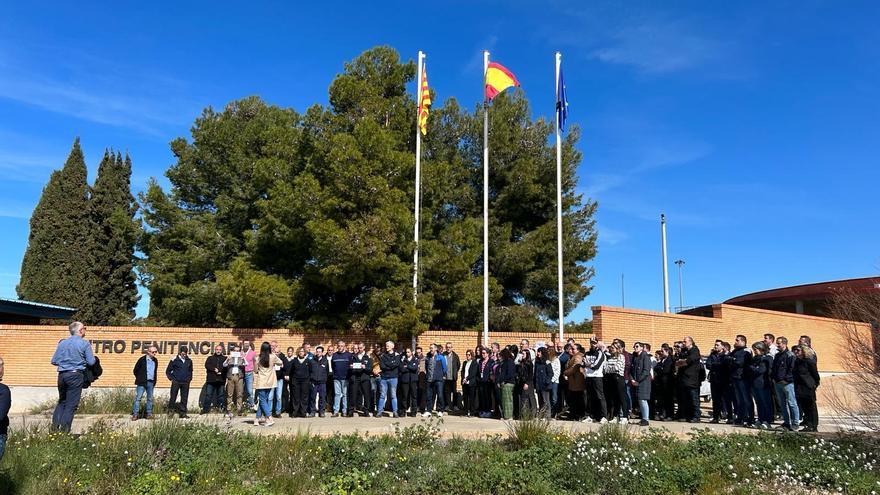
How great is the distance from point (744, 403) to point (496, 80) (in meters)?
11.8

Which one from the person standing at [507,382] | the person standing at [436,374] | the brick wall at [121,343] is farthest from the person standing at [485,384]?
the brick wall at [121,343]

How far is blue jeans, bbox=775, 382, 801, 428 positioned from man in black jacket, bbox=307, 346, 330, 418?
974 cm

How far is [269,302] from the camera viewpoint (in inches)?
771

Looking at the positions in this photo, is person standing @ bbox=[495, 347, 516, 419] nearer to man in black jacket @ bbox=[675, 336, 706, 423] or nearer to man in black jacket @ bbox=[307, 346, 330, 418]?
man in black jacket @ bbox=[675, 336, 706, 423]

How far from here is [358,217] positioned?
19.5 m

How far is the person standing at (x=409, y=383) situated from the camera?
615 inches

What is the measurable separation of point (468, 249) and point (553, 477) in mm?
14283

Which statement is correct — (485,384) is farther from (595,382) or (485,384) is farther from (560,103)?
(560,103)

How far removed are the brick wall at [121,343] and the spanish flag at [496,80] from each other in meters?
7.89

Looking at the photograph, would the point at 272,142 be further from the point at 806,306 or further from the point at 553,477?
the point at 806,306

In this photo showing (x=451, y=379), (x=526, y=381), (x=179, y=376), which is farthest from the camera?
(x=451, y=379)

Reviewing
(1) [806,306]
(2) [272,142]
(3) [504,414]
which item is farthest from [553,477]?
(1) [806,306]

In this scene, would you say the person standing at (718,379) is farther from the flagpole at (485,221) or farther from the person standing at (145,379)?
the person standing at (145,379)

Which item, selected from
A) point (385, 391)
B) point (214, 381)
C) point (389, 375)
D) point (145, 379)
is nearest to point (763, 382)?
point (389, 375)
